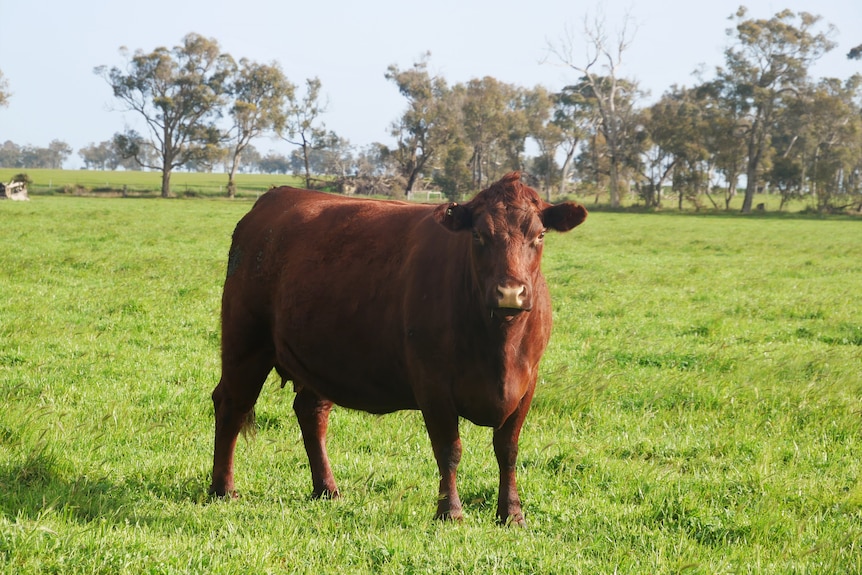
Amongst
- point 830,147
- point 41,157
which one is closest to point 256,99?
point 830,147

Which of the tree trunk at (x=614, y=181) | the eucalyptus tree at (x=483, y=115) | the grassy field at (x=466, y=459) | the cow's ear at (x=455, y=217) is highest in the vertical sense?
the eucalyptus tree at (x=483, y=115)

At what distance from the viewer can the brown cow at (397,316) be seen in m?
4.57

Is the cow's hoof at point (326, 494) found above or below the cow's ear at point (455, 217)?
below

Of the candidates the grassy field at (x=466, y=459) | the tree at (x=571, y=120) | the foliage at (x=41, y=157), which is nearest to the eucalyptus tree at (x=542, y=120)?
the tree at (x=571, y=120)

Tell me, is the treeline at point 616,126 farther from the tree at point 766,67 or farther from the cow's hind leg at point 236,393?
the cow's hind leg at point 236,393

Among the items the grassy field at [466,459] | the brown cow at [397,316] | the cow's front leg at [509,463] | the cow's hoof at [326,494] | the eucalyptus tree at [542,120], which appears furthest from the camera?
the eucalyptus tree at [542,120]

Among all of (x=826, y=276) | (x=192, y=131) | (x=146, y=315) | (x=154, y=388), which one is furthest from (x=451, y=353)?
(x=192, y=131)

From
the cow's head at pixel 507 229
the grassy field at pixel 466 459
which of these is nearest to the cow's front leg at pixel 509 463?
the grassy field at pixel 466 459

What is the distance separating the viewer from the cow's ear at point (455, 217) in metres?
4.62

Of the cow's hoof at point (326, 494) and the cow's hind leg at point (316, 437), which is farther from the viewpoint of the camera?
the cow's hind leg at point (316, 437)

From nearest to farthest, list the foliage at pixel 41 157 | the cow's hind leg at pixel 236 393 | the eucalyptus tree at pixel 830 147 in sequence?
1. the cow's hind leg at pixel 236 393
2. the eucalyptus tree at pixel 830 147
3. the foliage at pixel 41 157

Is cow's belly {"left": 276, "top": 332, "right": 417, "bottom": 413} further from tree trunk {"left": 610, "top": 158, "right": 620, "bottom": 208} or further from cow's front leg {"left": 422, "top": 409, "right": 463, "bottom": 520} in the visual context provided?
tree trunk {"left": 610, "top": 158, "right": 620, "bottom": 208}

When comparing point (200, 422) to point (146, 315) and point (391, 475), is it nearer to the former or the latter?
point (391, 475)

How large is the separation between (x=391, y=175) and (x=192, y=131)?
20227mm
